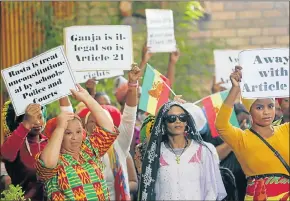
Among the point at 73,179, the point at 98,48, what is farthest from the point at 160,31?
the point at 73,179

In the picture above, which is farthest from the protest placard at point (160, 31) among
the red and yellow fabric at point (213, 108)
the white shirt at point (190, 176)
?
the white shirt at point (190, 176)

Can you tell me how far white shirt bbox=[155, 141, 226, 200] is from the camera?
29.2 ft

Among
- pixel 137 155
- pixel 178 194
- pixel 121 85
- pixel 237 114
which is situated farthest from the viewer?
pixel 121 85

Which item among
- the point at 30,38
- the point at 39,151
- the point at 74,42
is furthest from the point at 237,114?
the point at 30,38

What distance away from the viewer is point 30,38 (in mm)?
15414

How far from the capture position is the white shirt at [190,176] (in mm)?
8898

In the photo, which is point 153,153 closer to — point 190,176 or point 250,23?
point 190,176

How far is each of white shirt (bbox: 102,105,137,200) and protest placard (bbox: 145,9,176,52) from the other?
2.06m

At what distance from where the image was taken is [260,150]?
357 inches

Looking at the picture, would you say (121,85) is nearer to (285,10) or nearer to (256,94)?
(256,94)

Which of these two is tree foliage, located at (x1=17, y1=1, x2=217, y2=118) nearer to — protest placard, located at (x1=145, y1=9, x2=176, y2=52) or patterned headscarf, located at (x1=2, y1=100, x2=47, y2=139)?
protest placard, located at (x1=145, y1=9, x2=176, y2=52)

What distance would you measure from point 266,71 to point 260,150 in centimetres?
77

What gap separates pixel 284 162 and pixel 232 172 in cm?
104

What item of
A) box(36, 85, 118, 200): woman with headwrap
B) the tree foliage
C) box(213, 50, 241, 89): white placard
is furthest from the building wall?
box(36, 85, 118, 200): woman with headwrap
